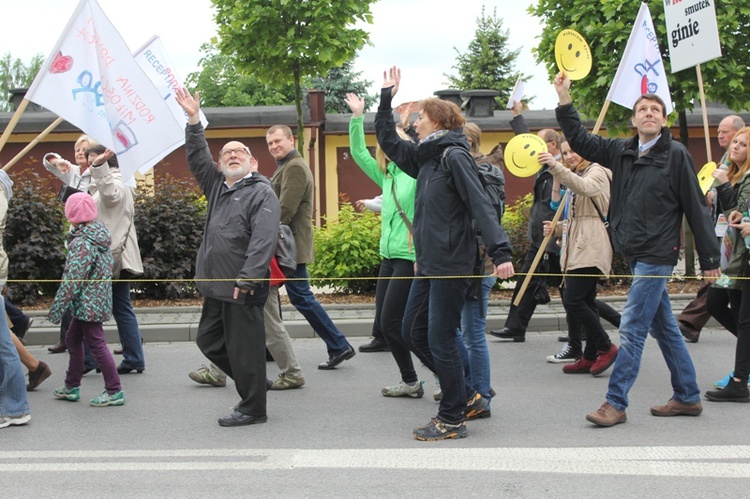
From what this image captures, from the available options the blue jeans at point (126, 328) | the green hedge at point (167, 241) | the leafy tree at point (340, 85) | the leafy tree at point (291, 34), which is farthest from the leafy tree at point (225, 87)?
the blue jeans at point (126, 328)

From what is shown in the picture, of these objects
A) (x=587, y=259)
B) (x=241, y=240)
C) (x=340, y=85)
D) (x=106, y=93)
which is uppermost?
(x=340, y=85)

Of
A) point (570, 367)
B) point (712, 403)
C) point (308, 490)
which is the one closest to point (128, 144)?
point (308, 490)

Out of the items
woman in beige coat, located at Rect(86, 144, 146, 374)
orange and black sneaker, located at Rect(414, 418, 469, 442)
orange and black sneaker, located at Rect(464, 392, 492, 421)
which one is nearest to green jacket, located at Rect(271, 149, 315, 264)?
woman in beige coat, located at Rect(86, 144, 146, 374)

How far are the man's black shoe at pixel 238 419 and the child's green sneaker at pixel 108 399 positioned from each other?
3.21 feet

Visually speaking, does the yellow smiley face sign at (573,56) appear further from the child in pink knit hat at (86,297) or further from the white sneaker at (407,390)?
the child in pink knit hat at (86,297)

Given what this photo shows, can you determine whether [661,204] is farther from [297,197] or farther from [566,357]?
[297,197]

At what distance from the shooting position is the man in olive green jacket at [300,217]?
7699 mm

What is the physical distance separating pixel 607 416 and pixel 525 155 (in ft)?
6.75

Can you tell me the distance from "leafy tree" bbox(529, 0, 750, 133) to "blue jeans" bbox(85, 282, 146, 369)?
710 centimetres

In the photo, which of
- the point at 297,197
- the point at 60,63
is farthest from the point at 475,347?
the point at 60,63

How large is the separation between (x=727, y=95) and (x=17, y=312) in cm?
913

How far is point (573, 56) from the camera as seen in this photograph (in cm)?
726

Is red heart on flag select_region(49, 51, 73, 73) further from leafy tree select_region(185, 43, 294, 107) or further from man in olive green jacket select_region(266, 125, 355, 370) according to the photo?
leafy tree select_region(185, 43, 294, 107)

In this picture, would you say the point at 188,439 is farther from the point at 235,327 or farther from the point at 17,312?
the point at 17,312
